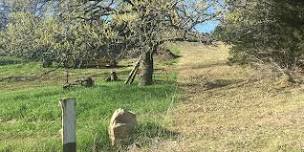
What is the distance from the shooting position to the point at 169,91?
22578 millimetres

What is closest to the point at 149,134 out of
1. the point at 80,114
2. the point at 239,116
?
the point at 239,116

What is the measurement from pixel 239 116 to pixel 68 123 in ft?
23.3

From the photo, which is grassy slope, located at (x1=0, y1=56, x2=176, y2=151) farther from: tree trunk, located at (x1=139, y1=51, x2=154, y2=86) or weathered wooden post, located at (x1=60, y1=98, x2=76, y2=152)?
weathered wooden post, located at (x1=60, y1=98, x2=76, y2=152)

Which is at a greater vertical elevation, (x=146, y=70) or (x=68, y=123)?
(x=68, y=123)

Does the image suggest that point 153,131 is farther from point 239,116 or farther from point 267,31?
point 267,31

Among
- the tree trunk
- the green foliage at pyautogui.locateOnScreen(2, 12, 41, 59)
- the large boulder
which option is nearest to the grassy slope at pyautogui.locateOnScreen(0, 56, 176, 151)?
the large boulder

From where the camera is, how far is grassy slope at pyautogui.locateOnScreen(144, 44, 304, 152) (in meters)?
9.95

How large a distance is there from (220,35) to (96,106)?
9.95 m

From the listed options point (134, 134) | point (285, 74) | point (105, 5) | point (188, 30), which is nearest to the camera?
point (134, 134)

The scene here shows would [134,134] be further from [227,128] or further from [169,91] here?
[169,91]

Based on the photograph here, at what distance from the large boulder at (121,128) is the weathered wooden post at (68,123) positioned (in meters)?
3.53

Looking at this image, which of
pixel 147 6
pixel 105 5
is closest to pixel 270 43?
pixel 147 6

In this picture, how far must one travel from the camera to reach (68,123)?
26.3 ft

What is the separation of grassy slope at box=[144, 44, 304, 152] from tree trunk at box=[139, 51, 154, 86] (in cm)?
136
